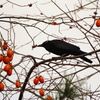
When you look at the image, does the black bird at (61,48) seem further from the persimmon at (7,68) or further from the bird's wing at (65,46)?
the persimmon at (7,68)

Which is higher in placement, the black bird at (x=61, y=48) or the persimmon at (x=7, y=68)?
the black bird at (x=61, y=48)

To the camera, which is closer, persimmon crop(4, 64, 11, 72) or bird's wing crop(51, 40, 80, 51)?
persimmon crop(4, 64, 11, 72)

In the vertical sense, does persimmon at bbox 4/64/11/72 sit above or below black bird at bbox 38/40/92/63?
below

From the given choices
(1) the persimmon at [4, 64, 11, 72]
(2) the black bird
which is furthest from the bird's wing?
(1) the persimmon at [4, 64, 11, 72]

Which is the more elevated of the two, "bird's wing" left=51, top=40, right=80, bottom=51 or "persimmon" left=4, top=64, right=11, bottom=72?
"bird's wing" left=51, top=40, right=80, bottom=51

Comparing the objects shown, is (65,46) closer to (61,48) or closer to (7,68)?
(61,48)

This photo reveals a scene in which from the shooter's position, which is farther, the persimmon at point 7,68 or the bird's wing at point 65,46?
the bird's wing at point 65,46

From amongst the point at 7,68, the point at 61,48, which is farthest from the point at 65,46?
the point at 7,68

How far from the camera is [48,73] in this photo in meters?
1.95

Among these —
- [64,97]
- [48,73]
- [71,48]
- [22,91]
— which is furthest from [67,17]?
[64,97]

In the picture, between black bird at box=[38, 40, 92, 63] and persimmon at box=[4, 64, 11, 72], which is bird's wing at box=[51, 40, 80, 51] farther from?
persimmon at box=[4, 64, 11, 72]

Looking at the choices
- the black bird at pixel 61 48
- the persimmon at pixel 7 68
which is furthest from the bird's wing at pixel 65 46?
the persimmon at pixel 7 68

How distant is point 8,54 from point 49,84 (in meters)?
0.48

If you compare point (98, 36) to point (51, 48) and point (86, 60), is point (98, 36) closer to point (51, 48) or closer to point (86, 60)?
point (86, 60)
